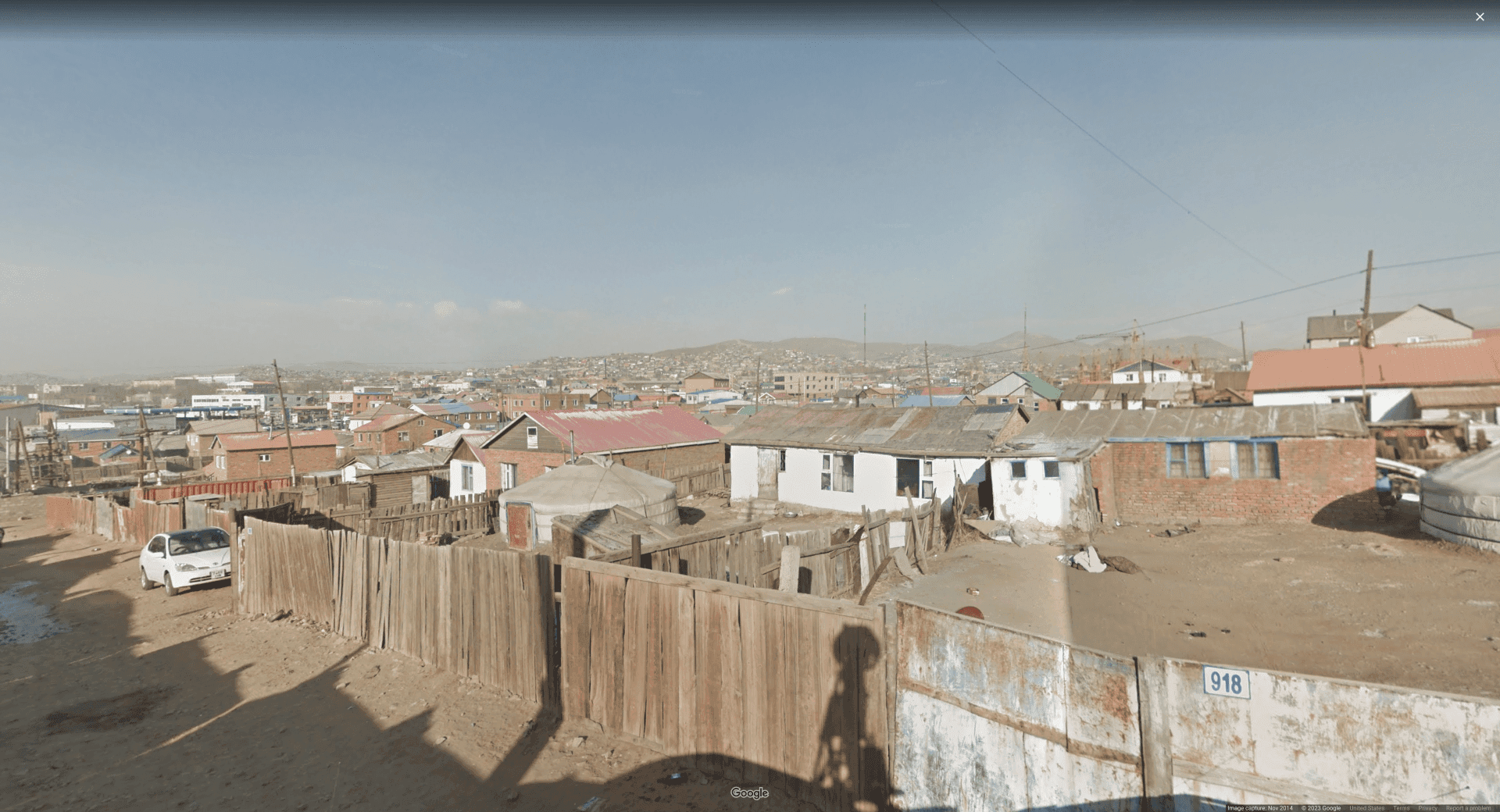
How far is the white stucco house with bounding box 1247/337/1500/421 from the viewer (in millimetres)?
35531

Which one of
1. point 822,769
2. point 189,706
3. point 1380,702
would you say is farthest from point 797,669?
point 189,706

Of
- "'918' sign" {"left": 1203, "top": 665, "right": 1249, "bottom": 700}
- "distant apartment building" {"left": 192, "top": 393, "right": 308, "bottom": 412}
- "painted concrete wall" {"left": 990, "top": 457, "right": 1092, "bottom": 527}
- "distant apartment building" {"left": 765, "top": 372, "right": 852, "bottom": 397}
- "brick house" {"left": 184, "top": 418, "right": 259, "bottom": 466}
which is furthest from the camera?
"distant apartment building" {"left": 765, "top": 372, "right": 852, "bottom": 397}

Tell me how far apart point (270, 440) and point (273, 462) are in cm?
157

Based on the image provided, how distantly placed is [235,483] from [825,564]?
36.0 m

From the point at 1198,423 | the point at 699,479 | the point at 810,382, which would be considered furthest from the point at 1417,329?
the point at 810,382

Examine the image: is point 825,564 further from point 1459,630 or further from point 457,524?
point 457,524

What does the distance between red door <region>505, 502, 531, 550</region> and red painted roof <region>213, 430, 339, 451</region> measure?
1410 inches

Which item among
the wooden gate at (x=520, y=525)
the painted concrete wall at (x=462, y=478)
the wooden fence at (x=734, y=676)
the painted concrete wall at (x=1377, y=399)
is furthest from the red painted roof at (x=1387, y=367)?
the wooden fence at (x=734, y=676)

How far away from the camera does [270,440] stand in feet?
157

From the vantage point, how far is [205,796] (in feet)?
21.5

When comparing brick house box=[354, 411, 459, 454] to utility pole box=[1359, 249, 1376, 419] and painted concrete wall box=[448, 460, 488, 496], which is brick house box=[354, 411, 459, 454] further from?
utility pole box=[1359, 249, 1376, 419]

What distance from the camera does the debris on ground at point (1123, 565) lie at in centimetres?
1511

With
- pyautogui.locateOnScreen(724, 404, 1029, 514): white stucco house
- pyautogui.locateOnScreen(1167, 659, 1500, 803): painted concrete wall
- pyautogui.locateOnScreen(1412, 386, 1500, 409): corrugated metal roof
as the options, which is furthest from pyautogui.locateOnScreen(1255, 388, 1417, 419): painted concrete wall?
pyautogui.locateOnScreen(1167, 659, 1500, 803): painted concrete wall

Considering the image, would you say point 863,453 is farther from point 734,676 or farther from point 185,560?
point 185,560
